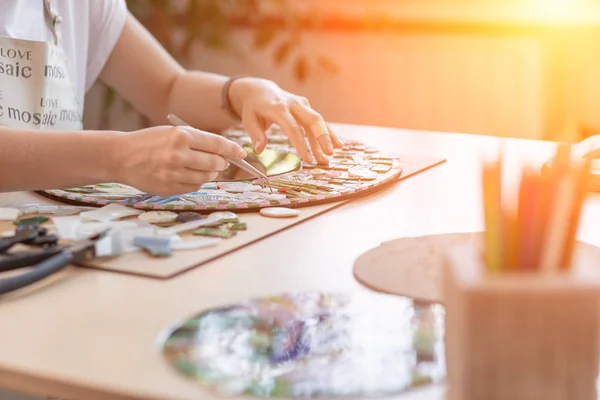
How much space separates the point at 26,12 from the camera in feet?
4.02

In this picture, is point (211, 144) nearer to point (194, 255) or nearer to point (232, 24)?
point (194, 255)

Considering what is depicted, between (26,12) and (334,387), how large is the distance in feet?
2.98

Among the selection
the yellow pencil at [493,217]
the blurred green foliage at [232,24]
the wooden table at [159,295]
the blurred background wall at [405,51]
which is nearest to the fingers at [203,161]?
the wooden table at [159,295]

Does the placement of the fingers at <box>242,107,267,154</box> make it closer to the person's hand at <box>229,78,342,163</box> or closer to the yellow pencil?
the person's hand at <box>229,78,342,163</box>

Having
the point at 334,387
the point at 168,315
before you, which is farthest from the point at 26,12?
the point at 334,387

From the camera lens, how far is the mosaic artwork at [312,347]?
518mm

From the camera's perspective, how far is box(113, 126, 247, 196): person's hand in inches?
35.7

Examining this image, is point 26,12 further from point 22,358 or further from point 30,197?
point 22,358

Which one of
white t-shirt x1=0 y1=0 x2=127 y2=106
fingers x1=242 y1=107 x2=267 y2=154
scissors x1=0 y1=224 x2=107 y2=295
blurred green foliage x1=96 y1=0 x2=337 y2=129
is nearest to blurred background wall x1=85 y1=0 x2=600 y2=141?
blurred green foliage x1=96 y1=0 x2=337 y2=129

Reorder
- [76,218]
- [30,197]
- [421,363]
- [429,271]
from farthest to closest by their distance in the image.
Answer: [30,197] < [76,218] < [429,271] < [421,363]

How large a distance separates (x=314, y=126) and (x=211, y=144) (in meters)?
0.26

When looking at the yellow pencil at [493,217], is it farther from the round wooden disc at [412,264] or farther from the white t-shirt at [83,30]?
the white t-shirt at [83,30]

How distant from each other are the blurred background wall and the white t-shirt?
1148 mm

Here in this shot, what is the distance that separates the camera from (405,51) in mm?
2627
